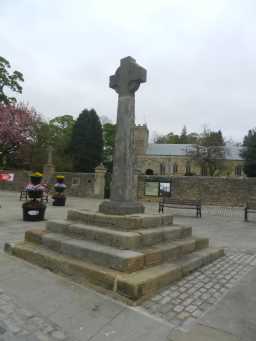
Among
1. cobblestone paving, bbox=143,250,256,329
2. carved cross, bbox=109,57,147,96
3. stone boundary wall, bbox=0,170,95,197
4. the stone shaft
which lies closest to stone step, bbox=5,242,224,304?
cobblestone paving, bbox=143,250,256,329

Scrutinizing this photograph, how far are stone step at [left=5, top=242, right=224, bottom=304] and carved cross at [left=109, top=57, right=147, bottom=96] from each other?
327 cm

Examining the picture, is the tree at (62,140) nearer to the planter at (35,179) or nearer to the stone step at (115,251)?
the planter at (35,179)

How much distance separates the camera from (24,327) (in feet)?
8.89

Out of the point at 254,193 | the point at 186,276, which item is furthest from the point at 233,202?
the point at 186,276

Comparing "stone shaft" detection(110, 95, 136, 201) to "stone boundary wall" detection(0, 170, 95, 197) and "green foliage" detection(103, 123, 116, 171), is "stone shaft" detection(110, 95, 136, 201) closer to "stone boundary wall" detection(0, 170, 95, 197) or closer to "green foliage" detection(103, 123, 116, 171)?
"stone boundary wall" detection(0, 170, 95, 197)

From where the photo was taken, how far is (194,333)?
8.68 ft

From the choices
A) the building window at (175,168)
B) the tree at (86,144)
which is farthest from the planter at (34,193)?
the building window at (175,168)

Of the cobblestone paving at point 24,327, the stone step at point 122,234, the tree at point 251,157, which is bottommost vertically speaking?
the cobblestone paving at point 24,327

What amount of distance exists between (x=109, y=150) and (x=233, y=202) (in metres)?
29.4

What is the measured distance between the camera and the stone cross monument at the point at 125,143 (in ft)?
17.0

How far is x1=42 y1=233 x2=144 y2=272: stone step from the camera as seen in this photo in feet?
12.2

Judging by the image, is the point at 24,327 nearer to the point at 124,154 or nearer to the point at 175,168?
the point at 124,154

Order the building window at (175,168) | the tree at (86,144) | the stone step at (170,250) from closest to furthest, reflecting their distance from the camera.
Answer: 1. the stone step at (170,250)
2. the tree at (86,144)
3. the building window at (175,168)

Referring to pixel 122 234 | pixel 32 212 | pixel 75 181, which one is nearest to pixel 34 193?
pixel 32 212
